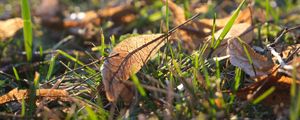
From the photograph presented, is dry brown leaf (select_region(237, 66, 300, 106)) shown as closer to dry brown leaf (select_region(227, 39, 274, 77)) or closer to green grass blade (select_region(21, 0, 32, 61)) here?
dry brown leaf (select_region(227, 39, 274, 77))

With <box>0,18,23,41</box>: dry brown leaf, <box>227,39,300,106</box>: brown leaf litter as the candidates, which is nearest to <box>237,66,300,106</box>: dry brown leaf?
<box>227,39,300,106</box>: brown leaf litter

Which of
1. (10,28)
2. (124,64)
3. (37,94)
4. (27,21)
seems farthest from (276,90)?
(10,28)

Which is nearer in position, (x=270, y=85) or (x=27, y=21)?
(x=270, y=85)

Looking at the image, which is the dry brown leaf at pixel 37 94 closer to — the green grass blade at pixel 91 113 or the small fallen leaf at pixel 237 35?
the green grass blade at pixel 91 113

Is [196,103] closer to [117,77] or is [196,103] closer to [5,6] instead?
[117,77]

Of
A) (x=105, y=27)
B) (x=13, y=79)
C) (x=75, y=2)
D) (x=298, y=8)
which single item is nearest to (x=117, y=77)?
(x=13, y=79)

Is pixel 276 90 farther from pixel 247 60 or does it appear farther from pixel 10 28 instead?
pixel 10 28

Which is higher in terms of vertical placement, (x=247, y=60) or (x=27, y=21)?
(x=27, y=21)
